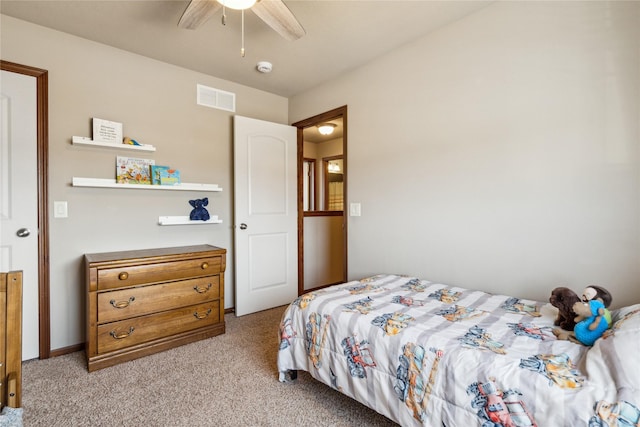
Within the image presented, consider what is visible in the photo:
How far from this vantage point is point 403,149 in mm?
2625

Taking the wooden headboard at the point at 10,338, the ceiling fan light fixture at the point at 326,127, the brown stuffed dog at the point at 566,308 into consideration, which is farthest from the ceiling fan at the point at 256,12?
the ceiling fan light fixture at the point at 326,127

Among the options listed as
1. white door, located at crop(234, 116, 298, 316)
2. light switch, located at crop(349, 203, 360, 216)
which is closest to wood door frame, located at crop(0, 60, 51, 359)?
white door, located at crop(234, 116, 298, 316)

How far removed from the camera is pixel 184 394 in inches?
73.4

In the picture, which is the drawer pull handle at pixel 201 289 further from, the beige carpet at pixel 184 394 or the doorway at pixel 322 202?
the doorway at pixel 322 202

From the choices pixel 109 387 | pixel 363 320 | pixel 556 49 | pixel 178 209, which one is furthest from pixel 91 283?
pixel 556 49

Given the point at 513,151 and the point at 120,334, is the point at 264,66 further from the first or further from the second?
the point at 120,334

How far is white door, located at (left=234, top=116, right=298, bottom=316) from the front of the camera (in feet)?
10.6

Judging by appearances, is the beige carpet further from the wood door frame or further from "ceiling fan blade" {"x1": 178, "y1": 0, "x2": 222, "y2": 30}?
"ceiling fan blade" {"x1": 178, "y1": 0, "x2": 222, "y2": 30}

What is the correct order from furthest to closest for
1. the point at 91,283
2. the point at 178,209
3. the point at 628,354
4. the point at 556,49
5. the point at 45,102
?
the point at 178,209 < the point at 45,102 < the point at 91,283 < the point at 556,49 < the point at 628,354

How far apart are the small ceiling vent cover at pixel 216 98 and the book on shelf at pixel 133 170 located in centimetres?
83

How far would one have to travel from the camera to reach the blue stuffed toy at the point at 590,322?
47.3 inches

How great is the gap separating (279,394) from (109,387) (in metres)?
1.08

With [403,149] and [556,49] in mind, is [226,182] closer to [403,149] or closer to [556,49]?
[403,149]

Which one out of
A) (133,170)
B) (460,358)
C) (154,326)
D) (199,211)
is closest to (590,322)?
(460,358)
